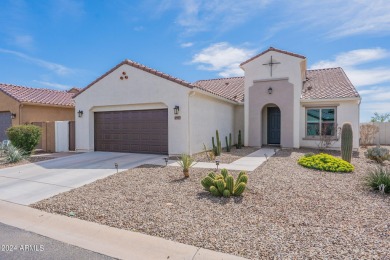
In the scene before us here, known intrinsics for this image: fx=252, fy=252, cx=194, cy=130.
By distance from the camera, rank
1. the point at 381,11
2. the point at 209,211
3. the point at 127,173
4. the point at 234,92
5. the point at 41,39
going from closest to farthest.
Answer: the point at 209,211, the point at 127,173, the point at 381,11, the point at 41,39, the point at 234,92

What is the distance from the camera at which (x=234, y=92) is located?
69.0 ft

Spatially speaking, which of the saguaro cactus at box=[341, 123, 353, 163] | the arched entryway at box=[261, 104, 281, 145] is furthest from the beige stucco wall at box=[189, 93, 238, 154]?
the saguaro cactus at box=[341, 123, 353, 163]

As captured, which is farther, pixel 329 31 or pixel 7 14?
pixel 329 31

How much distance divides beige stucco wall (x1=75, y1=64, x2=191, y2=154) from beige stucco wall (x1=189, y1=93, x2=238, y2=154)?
0.64 metres

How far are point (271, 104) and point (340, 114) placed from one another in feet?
14.5

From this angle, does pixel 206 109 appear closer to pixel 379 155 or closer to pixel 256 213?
pixel 379 155

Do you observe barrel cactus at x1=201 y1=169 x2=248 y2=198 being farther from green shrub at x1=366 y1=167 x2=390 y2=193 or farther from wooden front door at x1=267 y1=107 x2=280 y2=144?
wooden front door at x1=267 y1=107 x2=280 y2=144

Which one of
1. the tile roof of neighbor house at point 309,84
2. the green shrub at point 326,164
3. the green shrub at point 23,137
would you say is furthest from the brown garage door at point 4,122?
the green shrub at point 326,164

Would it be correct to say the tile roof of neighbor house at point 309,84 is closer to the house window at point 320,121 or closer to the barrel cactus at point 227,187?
the house window at point 320,121

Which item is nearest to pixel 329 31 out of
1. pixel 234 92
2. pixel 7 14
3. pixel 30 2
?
pixel 234 92

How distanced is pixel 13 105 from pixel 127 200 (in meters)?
17.4

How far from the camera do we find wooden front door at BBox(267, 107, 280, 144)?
18766mm

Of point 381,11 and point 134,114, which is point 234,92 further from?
point 381,11

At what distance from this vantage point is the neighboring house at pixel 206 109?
44.8 feet
